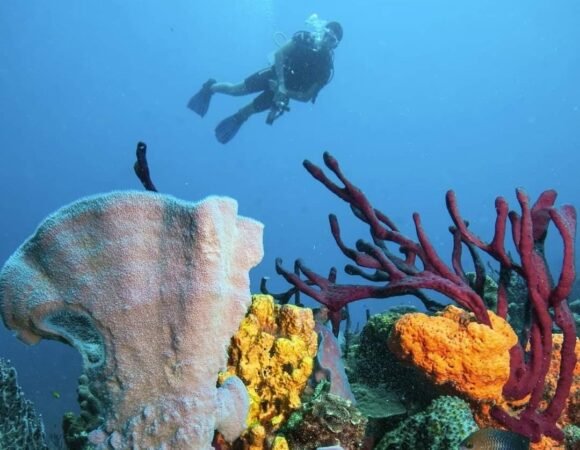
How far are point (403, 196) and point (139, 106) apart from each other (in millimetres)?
90404

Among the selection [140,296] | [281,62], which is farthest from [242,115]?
[140,296]

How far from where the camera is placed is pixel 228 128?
1366 cm

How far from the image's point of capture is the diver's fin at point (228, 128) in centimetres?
1350

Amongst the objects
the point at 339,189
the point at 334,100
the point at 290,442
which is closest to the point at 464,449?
the point at 290,442

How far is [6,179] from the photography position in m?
114

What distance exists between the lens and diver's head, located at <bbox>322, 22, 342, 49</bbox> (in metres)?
11.9

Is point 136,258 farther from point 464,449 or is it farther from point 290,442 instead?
point 464,449

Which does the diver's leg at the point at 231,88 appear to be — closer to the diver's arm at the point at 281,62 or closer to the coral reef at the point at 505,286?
the diver's arm at the point at 281,62

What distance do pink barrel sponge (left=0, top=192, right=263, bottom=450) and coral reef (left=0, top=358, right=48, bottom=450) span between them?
1.31m

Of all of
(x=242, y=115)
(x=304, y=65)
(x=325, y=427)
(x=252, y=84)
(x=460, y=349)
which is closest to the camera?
(x=325, y=427)

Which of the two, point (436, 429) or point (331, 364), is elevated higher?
point (331, 364)

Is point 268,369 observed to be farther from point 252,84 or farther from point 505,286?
point 252,84

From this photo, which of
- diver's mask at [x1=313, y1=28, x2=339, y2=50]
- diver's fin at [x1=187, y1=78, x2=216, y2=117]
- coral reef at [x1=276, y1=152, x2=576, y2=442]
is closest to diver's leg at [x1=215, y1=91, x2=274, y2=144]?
diver's fin at [x1=187, y1=78, x2=216, y2=117]

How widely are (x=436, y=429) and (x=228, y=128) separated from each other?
12.7 m
